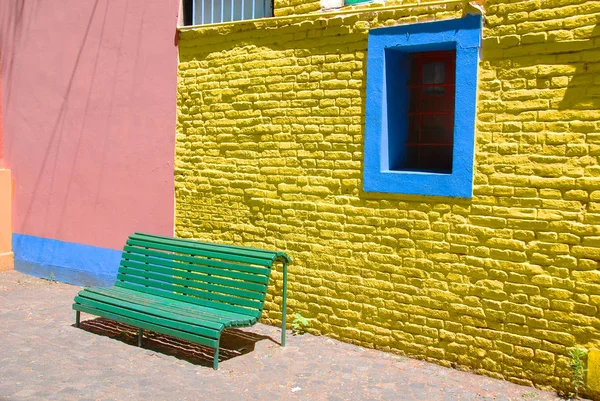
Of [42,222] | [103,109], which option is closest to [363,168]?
[103,109]

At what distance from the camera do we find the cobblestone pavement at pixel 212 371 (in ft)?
15.8

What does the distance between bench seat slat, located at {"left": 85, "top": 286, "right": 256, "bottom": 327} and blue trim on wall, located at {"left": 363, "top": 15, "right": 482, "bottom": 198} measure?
1532 mm

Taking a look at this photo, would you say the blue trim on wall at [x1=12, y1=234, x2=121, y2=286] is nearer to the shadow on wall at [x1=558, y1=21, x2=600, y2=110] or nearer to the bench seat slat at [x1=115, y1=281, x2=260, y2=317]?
the bench seat slat at [x1=115, y1=281, x2=260, y2=317]

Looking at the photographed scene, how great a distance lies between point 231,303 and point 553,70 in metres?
3.10

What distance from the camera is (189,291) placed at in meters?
6.02

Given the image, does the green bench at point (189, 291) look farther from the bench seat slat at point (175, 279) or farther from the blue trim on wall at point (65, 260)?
the blue trim on wall at point (65, 260)

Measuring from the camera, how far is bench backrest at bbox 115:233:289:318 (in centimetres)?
563

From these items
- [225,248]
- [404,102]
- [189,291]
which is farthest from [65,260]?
[404,102]

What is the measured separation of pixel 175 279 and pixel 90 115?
2919mm

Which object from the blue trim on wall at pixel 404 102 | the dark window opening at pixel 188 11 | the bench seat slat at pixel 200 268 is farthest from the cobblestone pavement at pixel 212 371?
the dark window opening at pixel 188 11

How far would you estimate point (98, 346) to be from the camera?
5.89m

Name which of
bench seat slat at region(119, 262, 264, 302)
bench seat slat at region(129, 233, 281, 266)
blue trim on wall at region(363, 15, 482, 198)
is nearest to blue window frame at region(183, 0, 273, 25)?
blue trim on wall at region(363, 15, 482, 198)

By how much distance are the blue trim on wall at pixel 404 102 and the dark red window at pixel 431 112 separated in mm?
140

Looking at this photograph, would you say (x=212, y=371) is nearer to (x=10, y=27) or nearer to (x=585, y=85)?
(x=585, y=85)
